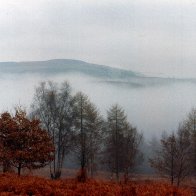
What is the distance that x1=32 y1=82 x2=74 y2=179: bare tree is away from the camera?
48.9 metres

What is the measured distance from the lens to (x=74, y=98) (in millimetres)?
51500

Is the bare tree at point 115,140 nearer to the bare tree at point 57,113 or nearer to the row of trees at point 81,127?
the row of trees at point 81,127

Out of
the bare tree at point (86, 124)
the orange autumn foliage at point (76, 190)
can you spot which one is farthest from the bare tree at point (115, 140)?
the orange autumn foliage at point (76, 190)

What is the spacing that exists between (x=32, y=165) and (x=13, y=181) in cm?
1537

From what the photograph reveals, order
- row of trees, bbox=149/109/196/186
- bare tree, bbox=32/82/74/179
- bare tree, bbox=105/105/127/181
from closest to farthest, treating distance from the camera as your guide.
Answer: row of trees, bbox=149/109/196/186, bare tree, bbox=32/82/74/179, bare tree, bbox=105/105/127/181

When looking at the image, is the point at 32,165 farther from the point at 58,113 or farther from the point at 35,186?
the point at 58,113

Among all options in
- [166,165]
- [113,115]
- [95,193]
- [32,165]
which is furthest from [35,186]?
[113,115]

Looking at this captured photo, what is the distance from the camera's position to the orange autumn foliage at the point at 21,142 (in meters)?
29.6

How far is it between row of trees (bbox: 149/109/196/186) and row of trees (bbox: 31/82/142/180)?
5.74 m

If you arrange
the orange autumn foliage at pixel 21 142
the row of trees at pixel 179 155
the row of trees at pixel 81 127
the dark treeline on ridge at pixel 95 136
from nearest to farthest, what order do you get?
the orange autumn foliage at pixel 21 142, the row of trees at pixel 179 155, the dark treeline on ridge at pixel 95 136, the row of trees at pixel 81 127

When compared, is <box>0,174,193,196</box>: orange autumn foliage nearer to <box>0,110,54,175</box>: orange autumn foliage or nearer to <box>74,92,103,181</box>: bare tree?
<box>0,110,54,175</box>: orange autumn foliage

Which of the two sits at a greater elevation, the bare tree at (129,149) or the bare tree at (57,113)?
the bare tree at (57,113)

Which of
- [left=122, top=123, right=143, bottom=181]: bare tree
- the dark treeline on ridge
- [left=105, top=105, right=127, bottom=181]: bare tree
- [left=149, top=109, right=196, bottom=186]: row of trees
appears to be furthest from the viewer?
[left=105, top=105, right=127, bottom=181]: bare tree

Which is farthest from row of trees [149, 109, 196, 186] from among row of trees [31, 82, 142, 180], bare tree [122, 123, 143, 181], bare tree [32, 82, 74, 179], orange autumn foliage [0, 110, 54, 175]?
orange autumn foliage [0, 110, 54, 175]
